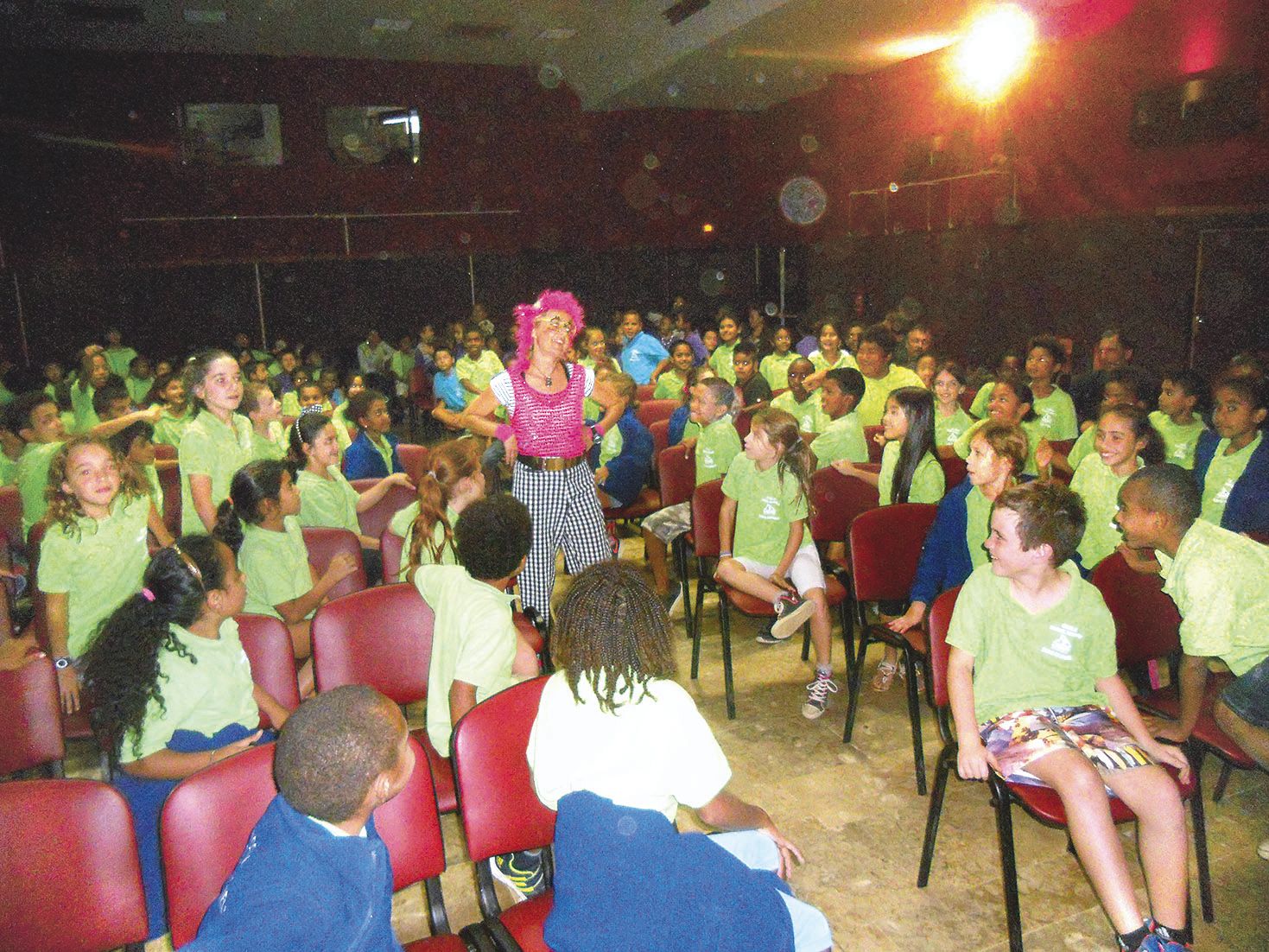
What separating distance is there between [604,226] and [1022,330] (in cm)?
713

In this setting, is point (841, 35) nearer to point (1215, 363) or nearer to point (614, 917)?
point (1215, 363)

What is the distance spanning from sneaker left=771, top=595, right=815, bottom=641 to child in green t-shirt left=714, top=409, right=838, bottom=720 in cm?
14

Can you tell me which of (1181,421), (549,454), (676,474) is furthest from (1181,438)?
(549,454)

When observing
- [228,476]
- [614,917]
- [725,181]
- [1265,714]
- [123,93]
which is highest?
[123,93]

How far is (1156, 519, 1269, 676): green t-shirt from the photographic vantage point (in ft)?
8.52

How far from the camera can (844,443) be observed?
516 centimetres

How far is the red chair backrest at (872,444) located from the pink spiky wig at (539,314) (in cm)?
248

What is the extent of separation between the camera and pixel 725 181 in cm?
1509

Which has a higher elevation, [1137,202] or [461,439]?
[1137,202]

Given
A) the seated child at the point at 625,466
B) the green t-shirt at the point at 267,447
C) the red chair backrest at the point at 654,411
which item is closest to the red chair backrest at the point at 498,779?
the green t-shirt at the point at 267,447

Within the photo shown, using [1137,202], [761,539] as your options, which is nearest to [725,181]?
[1137,202]

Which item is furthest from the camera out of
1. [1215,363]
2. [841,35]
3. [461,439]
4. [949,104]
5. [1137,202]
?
[949,104]

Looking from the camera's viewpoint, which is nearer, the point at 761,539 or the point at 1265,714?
the point at 1265,714

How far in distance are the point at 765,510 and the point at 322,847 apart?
2.87 meters
